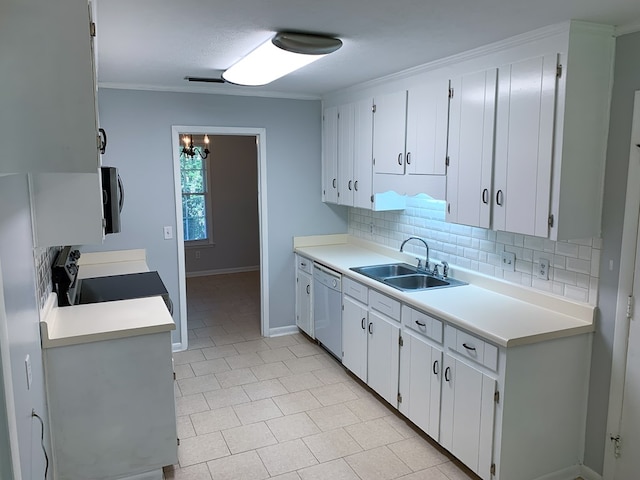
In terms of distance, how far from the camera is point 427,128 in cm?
345

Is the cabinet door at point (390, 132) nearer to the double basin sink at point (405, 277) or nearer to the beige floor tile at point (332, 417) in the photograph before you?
the double basin sink at point (405, 277)

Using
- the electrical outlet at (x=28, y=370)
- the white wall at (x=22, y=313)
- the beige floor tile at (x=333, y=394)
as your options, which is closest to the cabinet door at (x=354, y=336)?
the beige floor tile at (x=333, y=394)

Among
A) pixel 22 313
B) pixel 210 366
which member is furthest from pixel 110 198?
pixel 210 366

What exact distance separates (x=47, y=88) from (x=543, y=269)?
2668mm

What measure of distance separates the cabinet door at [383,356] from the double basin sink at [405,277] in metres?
0.30

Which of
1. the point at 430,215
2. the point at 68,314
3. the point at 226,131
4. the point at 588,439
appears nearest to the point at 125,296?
the point at 68,314

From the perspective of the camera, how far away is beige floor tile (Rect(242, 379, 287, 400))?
3841mm

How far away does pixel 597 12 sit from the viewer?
2230mm

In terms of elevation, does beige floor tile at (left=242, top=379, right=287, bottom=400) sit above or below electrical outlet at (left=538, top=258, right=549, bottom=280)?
below

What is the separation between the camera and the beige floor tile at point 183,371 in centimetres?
419

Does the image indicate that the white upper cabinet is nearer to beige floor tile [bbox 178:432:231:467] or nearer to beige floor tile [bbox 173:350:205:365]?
beige floor tile [bbox 178:432:231:467]

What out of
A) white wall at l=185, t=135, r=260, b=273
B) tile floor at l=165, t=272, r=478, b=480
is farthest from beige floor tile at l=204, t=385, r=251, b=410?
white wall at l=185, t=135, r=260, b=273

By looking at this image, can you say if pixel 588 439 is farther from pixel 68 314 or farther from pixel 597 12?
pixel 68 314

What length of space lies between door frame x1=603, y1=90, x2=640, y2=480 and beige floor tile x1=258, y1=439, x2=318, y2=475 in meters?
1.63
